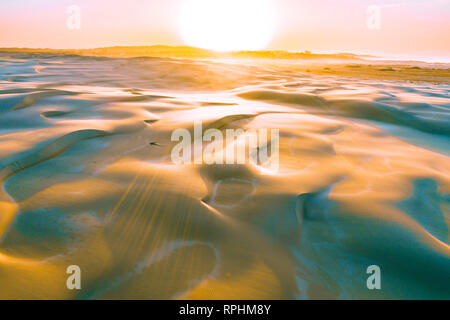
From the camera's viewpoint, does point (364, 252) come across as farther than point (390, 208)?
No

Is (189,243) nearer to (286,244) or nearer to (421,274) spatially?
(286,244)

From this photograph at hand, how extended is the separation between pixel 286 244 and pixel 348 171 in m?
0.62

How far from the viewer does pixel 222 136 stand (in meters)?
1.76

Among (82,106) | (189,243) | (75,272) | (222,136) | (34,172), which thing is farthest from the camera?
(82,106)

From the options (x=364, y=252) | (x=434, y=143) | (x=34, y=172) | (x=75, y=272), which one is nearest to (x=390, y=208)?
(x=364, y=252)

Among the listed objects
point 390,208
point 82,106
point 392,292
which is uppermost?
point 82,106

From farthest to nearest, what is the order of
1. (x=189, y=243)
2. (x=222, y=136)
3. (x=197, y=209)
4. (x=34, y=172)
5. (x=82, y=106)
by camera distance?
(x=82, y=106), (x=222, y=136), (x=34, y=172), (x=197, y=209), (x=189, y=243)

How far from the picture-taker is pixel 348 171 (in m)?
1.29

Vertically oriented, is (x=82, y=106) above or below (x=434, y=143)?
above

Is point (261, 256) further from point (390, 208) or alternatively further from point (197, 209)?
point (390, 208)

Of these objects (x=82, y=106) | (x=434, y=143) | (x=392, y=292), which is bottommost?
(x=392, y=292)

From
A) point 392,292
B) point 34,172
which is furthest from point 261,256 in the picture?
point 34,172

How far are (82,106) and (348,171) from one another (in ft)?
6.74

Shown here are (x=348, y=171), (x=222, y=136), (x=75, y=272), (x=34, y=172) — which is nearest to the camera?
(x=75, y=272)
